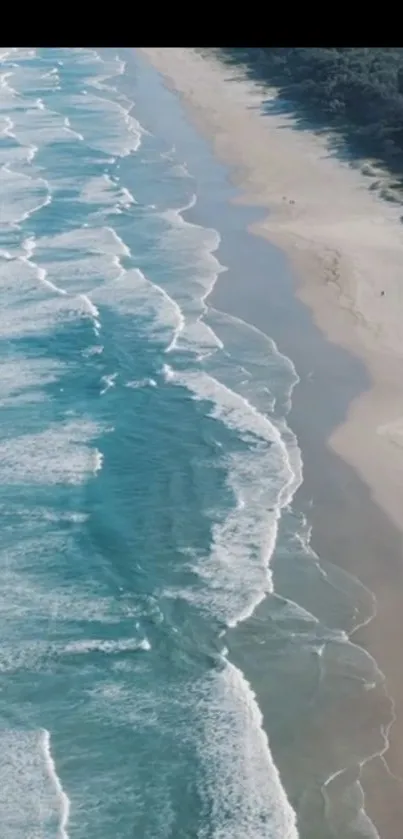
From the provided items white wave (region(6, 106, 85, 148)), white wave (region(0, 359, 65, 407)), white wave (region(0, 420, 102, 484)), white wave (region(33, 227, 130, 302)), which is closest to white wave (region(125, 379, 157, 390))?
white wave (region(0, 359, 65, 407))

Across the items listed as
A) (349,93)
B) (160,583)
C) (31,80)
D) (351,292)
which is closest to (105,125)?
(349,93)

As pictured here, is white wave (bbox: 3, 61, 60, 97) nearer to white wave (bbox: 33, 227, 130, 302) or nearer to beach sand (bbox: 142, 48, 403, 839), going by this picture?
beach sand (bbox: 142, 48, 403, 839)

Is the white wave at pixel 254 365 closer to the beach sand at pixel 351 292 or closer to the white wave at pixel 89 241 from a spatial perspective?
the beach sand at pixel 351 292

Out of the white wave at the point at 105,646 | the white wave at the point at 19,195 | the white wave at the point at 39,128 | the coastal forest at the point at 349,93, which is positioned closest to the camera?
the white wave at the point at 105,646

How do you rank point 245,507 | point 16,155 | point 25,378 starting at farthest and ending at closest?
1. point 16,155
2. point 25,378
3. point 245,507

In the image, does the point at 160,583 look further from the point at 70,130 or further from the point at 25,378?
the point at 70,130

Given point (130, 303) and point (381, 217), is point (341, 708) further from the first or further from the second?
point (381, 217)

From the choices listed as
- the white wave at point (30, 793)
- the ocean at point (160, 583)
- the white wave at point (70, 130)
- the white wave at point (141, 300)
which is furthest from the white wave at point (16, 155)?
the white wave at point (30, 793)
